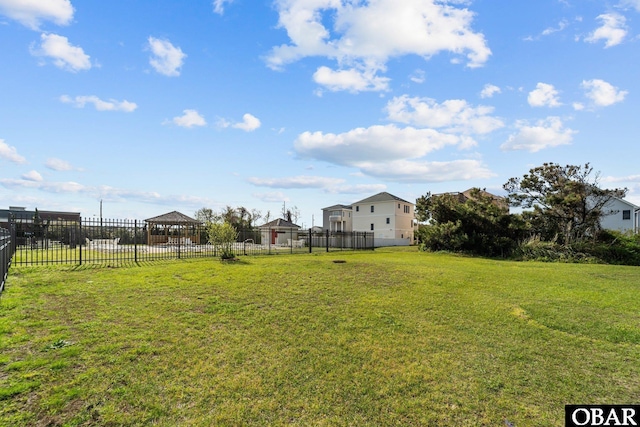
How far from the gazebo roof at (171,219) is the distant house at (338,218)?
24.8 metres

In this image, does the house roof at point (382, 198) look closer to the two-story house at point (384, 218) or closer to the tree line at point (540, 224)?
the two-story house at point (384, 218)

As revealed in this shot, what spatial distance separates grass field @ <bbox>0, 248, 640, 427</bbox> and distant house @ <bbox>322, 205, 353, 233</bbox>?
127 feet

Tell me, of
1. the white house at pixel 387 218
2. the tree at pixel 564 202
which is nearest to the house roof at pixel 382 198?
the white house at pixel 387 218

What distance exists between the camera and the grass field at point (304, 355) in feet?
9.66

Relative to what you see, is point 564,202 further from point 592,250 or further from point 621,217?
point 621,217

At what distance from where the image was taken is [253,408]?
296 cm

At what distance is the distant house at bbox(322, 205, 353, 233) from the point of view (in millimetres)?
46263

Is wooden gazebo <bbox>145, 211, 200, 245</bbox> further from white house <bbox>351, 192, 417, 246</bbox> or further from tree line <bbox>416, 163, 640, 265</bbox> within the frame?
white house <bbox>351, 192, 417, 246</bbox>

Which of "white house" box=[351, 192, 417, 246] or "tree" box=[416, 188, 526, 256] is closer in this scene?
"tree" box=[416, 188, 526, 256]

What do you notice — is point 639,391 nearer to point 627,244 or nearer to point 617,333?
point 617,333

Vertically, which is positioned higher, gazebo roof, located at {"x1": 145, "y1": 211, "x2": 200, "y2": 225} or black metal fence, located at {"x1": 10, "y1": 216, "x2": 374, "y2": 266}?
gazebo roof, located at {"x1": 145, "y1": 211, "x2": 200, "y2": 225}

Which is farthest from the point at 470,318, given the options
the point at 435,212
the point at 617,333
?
the point at 435,212

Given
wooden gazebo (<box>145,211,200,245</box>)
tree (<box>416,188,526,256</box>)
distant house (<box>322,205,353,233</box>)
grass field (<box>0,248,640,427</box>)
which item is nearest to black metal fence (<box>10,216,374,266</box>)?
wooden gazebo (<box>145,211,200,245</box>)

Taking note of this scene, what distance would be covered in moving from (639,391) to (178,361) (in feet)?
16.8
